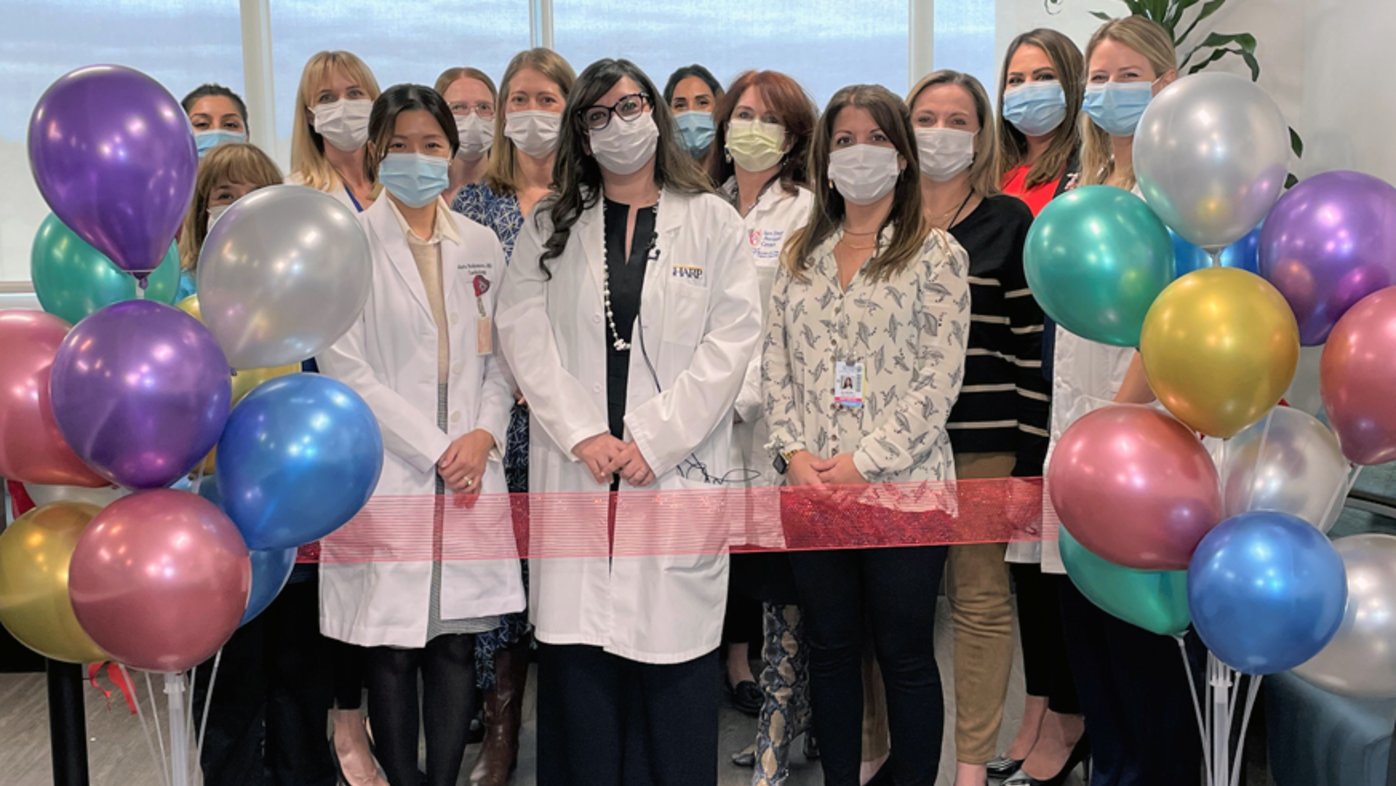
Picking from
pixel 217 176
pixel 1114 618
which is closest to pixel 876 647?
pixel 1114 618

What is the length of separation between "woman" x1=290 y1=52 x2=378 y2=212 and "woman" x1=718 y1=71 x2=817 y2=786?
94 cm

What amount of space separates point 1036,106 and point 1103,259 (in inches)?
52.1

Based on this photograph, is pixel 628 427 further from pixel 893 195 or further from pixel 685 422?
pixel 893 195

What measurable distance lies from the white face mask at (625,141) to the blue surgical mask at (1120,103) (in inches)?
35.7

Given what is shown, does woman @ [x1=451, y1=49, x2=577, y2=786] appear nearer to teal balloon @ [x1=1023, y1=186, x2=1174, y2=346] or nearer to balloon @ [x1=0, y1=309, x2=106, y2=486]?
balloon @ [x1=0, y1=309, x2=106, y2=486]

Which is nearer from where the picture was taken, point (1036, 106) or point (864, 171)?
point (864, 171)

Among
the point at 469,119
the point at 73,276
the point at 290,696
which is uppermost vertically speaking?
the point at 469,119

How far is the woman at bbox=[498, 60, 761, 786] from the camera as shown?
2395 mm

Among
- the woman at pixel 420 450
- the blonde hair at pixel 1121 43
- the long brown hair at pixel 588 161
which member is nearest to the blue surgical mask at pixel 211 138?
the woman at pixel 420 450

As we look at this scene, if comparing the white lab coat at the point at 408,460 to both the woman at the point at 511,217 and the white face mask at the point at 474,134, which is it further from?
the white face mask at the point at 474,134

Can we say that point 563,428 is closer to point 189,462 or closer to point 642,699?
point 642,699

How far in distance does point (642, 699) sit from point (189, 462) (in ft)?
3.57

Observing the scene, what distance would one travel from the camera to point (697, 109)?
334cm

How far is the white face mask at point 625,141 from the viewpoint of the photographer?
7.95 feet
